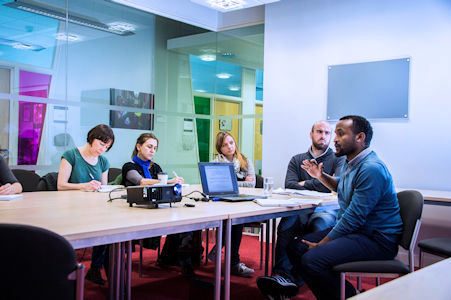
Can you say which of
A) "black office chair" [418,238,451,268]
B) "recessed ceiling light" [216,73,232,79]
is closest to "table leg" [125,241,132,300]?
"black office chair" [418,238,451,268]

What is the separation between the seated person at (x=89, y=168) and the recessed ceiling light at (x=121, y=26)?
7.14 ft

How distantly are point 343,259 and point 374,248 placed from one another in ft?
0.69

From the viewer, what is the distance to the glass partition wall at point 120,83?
4.42 meters

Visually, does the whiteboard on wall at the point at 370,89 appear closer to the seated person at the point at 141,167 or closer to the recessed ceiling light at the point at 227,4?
the recessed ceiling light at the point at 227,4

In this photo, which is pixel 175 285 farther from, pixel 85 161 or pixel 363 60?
pixel 363 60

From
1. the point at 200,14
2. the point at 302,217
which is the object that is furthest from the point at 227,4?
the point at 302,217

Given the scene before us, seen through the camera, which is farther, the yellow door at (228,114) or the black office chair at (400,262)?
the yellow door at (228,114)

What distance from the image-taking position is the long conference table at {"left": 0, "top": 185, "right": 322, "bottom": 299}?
1803mm

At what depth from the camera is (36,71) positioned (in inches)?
177

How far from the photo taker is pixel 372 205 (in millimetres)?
2473

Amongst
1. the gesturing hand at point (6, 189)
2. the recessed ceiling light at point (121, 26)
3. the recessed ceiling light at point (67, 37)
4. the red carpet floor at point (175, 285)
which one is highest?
the recessed ceiling light at point (121, 26)

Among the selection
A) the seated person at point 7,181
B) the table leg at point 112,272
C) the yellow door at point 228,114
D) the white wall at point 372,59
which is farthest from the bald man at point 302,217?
the yellow door at point 228,114

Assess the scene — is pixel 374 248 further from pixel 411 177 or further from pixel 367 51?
pixel 367 51

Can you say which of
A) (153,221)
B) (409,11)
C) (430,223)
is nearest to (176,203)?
(153,221)
